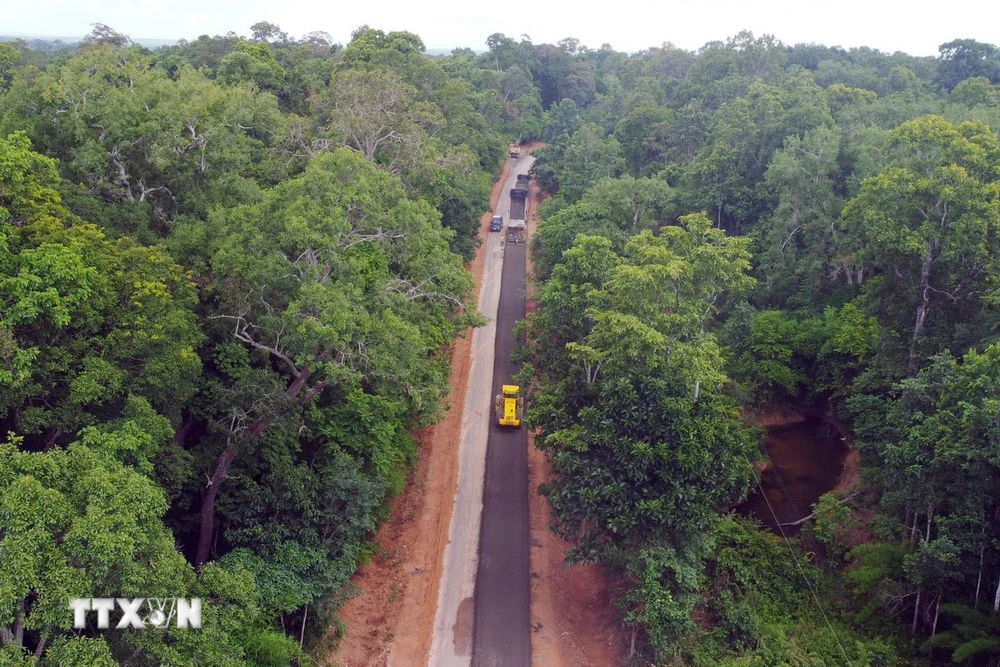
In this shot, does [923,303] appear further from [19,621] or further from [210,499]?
[19,621]

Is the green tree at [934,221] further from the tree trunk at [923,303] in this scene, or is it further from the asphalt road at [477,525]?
the asphalt road at [477,525]

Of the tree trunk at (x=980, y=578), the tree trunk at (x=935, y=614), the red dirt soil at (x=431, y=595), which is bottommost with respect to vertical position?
the red dirt soil at (x=431, y=595)

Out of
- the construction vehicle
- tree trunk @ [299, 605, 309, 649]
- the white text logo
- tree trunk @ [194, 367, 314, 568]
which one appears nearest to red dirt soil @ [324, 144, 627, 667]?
tree trunk @ [299, 605, 309, 649]

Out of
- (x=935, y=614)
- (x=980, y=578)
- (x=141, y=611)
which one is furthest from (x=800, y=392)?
(x=141, y=611)

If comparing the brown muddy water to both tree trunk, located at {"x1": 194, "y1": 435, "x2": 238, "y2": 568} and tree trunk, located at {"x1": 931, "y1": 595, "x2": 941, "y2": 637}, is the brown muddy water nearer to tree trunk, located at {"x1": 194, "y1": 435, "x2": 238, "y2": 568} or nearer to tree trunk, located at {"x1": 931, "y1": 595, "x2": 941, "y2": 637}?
tree trunk, located at {"x1": 931, "y1": 595, "x2": 941, "y2": 637}

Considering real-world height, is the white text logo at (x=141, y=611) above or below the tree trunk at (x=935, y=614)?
above

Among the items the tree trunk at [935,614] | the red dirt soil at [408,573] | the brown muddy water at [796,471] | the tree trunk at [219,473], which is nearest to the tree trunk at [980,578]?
the tree trunk at [935,614]
